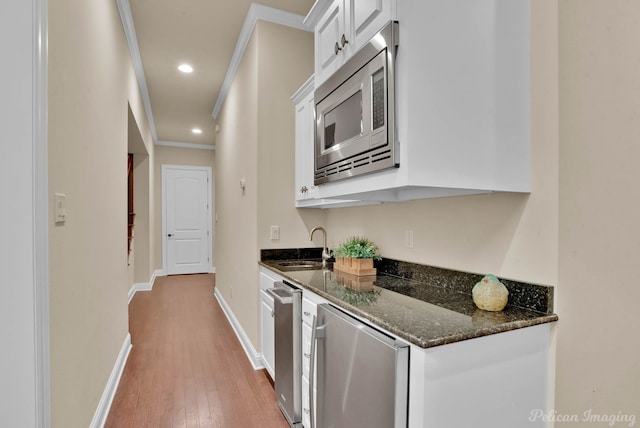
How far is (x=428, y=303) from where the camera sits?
1438 millimetres

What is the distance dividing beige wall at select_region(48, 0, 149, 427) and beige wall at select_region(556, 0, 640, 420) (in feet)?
6.41

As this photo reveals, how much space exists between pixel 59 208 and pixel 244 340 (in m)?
2.21

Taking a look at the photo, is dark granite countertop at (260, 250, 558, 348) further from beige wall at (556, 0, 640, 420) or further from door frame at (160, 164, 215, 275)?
door frame at (160, 164, 215, 275)

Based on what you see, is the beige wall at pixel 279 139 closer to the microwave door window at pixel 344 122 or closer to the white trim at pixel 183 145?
the microwave door window at pixel 344 122

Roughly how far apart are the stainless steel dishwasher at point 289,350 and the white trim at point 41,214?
1.09m

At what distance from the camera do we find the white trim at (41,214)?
117 cm

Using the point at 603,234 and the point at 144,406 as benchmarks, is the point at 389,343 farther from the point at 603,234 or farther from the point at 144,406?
the point at 144,406

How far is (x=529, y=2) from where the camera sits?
4.43ft

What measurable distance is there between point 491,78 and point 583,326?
0.98m

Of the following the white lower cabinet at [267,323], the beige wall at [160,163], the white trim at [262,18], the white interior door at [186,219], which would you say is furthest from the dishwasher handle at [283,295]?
the white interior door at [186,219]

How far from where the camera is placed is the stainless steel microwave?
1.30 metres

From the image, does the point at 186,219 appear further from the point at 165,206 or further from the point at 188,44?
the point at 188,44

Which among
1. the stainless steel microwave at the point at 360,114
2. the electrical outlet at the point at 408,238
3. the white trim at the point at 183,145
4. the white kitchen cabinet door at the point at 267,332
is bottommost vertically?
the white kitchen cabinet door at the point at 267,332

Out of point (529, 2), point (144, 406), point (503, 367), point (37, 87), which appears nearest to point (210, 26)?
point (37, 87)
